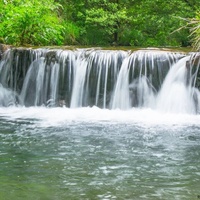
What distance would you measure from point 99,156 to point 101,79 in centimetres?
534

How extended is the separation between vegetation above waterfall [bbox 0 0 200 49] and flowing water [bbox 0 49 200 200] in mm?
2025

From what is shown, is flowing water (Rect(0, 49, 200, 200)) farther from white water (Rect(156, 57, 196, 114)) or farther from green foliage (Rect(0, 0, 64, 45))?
green foliage (Rect(0, 0, 64, 45))

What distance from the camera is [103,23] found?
16859 millimetres

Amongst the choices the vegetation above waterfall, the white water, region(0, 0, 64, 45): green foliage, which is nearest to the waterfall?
the white water

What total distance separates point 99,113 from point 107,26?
6.96 metres

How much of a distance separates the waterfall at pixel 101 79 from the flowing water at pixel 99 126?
0.02 meters

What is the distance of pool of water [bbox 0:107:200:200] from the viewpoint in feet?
17.2

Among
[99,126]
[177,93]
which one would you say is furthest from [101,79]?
[99,126]

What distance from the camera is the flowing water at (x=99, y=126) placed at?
18.0 ft

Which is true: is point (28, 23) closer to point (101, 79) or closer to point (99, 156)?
point (101, 79)

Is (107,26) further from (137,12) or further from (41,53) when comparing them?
(41,53)

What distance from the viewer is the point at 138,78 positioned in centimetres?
1171

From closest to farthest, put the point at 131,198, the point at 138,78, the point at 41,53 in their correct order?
the point at 131,198 < the point at 138,78 < the point at 41,53

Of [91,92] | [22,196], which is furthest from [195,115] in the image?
[22,196]
